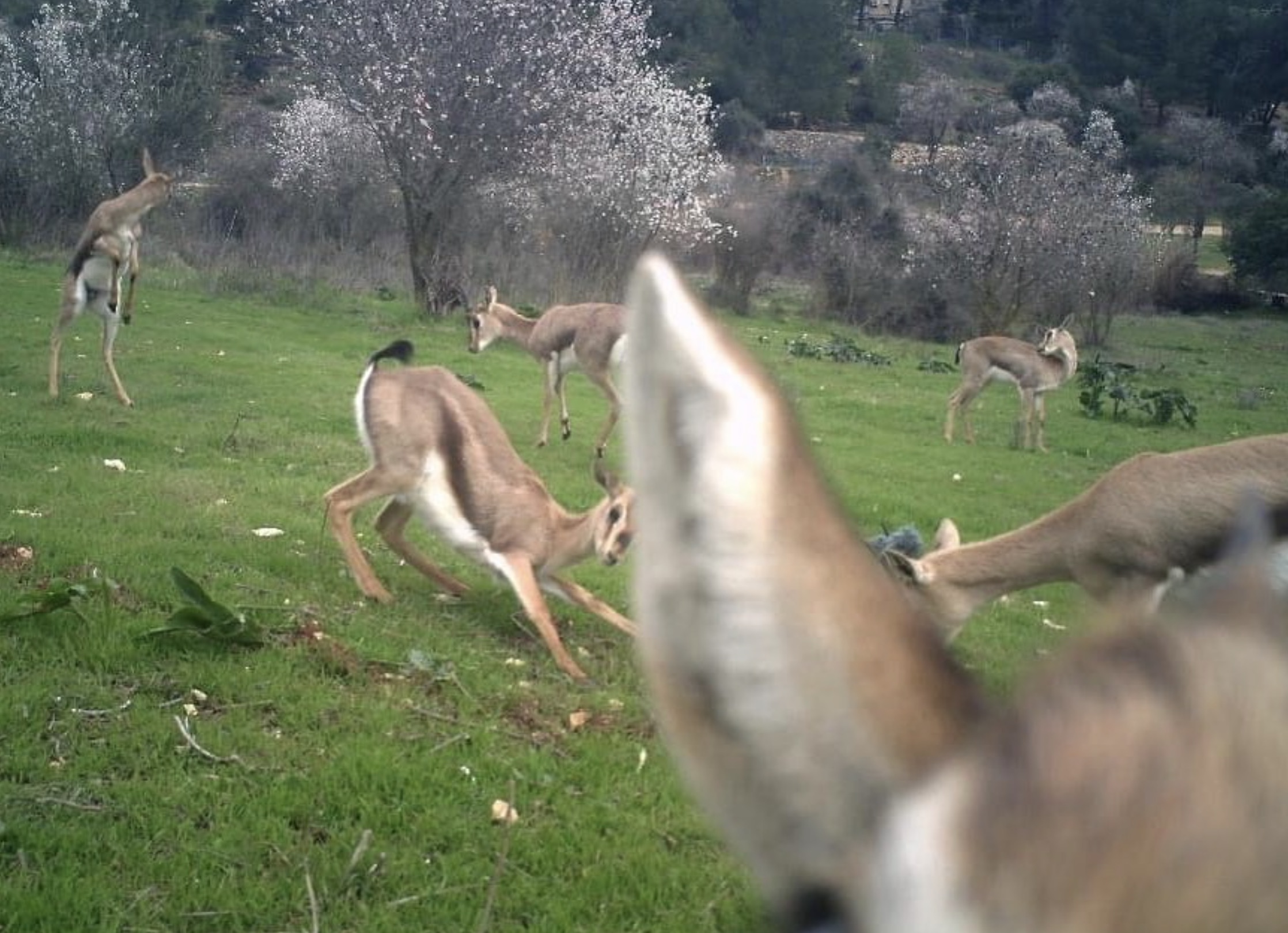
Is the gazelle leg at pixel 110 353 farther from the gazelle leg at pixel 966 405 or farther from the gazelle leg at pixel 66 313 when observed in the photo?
the gazelle leg at pixel 966 405

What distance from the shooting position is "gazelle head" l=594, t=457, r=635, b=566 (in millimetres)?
6809

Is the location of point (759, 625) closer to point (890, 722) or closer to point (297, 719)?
point (890, 722)

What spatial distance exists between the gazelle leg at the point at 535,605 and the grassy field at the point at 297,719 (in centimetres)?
9

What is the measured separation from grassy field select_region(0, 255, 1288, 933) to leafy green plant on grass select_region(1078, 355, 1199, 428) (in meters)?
7.16

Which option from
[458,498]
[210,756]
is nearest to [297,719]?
[210,756]

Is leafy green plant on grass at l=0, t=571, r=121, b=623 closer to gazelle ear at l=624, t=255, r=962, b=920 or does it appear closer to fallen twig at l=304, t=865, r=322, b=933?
fallen twig at l=304, t=865, r=322, b=933

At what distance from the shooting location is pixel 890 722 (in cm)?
64

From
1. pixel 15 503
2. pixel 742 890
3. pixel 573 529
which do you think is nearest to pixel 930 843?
pixel 742 890

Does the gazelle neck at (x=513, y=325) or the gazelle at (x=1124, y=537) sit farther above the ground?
the gazelle at (x=1124, y=537)

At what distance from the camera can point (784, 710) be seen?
0.61 meters

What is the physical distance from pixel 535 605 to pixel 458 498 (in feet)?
3.38

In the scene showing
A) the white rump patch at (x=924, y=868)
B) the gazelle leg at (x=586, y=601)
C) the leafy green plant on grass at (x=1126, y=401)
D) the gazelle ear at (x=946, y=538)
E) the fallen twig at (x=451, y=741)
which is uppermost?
the white rump patch at (x=924, y=868)

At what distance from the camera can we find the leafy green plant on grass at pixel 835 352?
2388 cm

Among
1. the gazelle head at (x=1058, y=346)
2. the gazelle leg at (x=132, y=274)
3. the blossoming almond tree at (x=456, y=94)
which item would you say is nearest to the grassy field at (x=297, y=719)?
the gazelle leg at (x=132, y=274)
